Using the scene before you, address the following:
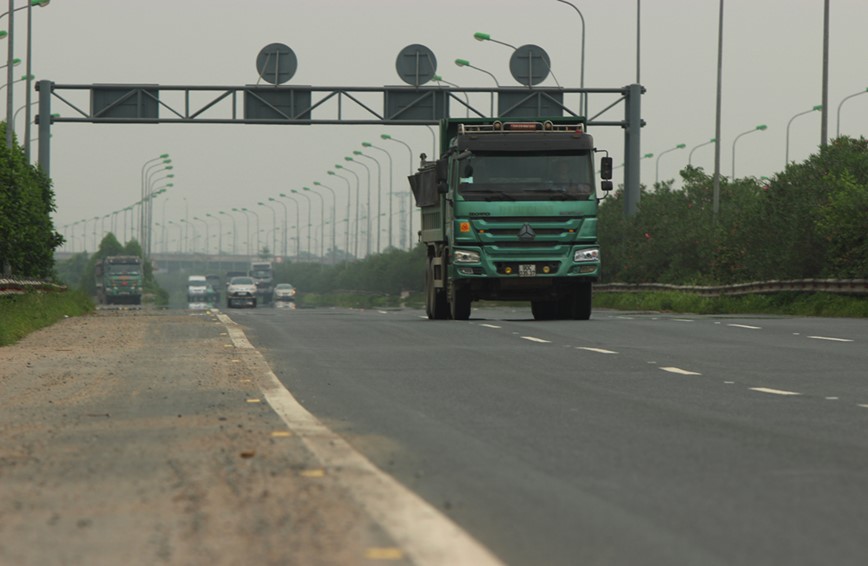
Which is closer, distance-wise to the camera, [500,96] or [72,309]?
[72,309]

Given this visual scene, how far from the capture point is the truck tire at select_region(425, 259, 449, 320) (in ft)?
109

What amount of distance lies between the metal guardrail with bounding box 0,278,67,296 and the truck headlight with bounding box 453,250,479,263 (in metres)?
Result: 11.8

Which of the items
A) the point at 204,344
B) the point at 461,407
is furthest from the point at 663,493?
the point at 204,344

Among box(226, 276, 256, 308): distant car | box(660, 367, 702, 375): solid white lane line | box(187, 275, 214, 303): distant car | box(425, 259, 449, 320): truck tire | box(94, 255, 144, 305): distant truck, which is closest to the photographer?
box(660, 367, 702, 375): solid white lane line

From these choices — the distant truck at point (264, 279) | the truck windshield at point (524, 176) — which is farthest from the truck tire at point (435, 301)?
the distant truck at point (264, 279)

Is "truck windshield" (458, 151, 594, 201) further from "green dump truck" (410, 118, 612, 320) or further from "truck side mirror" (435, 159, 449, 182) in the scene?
"truck side mirror" (435, 159, 449, 182)

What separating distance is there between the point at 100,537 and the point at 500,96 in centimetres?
5100

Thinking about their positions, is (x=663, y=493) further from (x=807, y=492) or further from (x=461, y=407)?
(x=461, y=407)

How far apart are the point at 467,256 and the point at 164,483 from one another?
2294 centimetres

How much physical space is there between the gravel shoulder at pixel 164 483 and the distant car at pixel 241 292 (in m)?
95.0

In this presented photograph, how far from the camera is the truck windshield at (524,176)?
98.5 ft

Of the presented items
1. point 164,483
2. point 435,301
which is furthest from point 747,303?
point 164,483

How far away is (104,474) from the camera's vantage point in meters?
8.27

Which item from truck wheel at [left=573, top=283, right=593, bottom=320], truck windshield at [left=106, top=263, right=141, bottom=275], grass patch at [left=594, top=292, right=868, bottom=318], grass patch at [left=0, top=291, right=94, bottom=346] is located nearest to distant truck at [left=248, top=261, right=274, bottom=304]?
truck windshield at [left=106, top=263, right=141, bottom=275]
